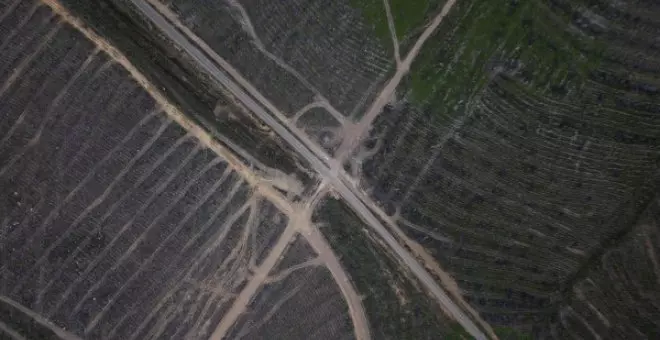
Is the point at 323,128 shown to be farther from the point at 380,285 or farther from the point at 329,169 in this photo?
A: the point at 380,285

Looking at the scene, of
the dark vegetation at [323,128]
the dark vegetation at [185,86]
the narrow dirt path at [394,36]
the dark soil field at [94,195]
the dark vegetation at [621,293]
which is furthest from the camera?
the dark vegetation at [323,128]

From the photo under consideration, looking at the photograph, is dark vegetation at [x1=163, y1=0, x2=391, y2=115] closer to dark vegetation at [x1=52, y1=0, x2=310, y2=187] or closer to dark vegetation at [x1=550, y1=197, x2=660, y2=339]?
dark vegetation at [x1=52, y1=0, x2=310, y2=187]

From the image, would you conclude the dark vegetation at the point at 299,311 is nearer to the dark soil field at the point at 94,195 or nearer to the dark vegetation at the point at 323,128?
the dark soil field at the point at 94,195

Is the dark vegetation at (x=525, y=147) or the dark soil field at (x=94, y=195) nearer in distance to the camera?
the dark soil field at (x=94, y=195)

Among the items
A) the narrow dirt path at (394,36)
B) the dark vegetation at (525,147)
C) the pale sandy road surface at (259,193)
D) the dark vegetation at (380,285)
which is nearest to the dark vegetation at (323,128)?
the dark vegetation at (525,147)

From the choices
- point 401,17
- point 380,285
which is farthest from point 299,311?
point 401,17
